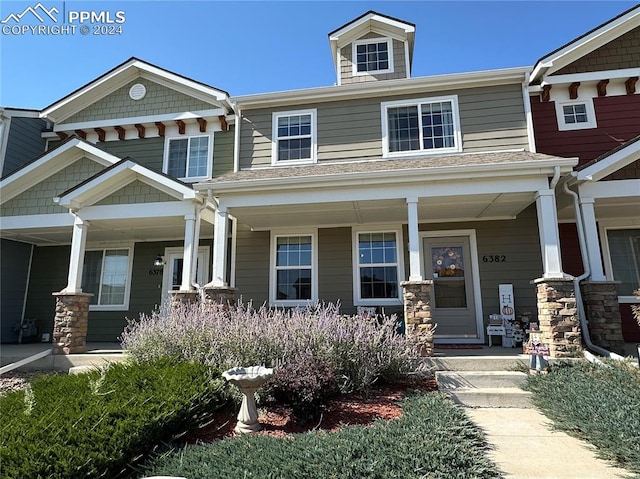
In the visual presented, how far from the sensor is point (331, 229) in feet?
29.2

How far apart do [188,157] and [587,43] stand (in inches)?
376

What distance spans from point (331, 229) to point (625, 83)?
7165 millimetres

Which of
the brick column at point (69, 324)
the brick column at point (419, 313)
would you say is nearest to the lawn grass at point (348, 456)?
the brick column at point (419, 313)

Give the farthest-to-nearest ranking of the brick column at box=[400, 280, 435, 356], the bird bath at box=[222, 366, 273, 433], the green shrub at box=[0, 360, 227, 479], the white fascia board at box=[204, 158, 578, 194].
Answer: the white fascia board at box=[204, 158, 578, 194] < the brick column at box=[400, 280, 435, 356] < the bird bath at box=[222, 366, 273, 433] < the green shrub at box=[0, 360, 227, 479]

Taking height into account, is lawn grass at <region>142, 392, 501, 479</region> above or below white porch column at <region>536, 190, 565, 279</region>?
below

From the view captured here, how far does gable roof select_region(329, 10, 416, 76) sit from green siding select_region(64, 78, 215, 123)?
3718 mm

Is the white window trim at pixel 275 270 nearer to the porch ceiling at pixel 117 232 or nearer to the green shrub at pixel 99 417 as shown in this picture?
the porch ceiling at pixel 117 232

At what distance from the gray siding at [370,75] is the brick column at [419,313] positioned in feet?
19.1

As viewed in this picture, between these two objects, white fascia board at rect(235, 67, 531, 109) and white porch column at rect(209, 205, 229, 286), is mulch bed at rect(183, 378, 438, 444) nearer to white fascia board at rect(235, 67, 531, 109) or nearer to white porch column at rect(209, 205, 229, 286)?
white porch column at rect(209, 205, 229, 286)

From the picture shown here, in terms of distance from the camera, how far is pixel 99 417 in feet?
10.1

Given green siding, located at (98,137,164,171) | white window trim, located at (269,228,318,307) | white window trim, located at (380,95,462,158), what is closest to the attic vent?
green siding, located at (98,137,164,171)

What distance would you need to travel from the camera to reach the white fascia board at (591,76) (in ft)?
26.8

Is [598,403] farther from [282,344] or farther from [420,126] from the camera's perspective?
Result: [420,126]

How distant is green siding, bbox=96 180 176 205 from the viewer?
26.0 ft
